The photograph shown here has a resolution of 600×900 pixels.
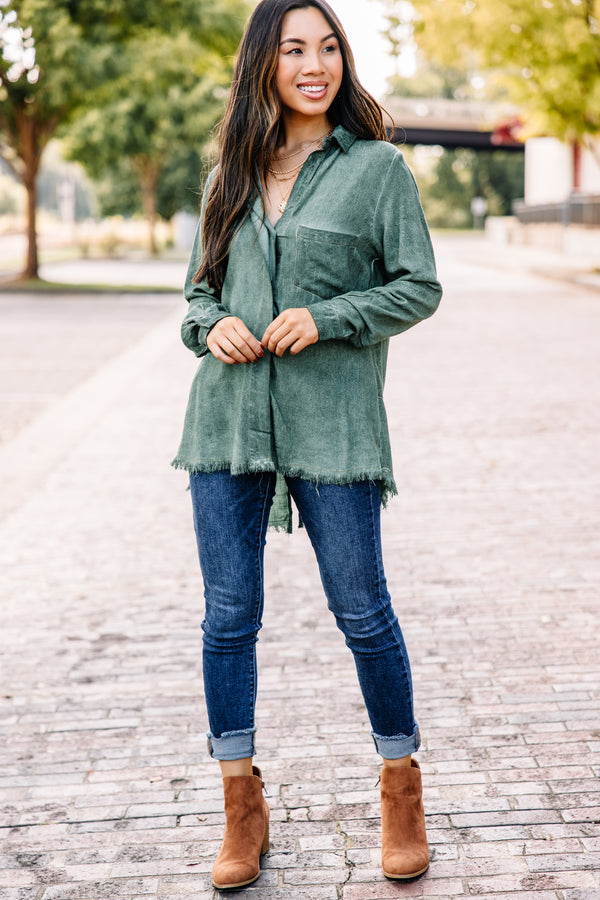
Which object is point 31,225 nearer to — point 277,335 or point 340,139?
point 340,139

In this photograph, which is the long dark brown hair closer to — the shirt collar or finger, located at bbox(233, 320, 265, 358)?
the shirt collar

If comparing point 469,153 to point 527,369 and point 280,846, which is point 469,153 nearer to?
point 527,369

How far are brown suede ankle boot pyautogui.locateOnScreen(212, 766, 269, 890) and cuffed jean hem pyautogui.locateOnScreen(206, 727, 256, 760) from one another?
Answer: 0.05 meters

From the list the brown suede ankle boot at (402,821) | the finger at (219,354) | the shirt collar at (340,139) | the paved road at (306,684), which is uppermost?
the shirt collar at (340,139)

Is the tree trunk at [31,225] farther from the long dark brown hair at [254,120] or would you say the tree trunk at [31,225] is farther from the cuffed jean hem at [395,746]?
the cuffed jean hem at [395,746]

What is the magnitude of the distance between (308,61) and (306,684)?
6.68 feet

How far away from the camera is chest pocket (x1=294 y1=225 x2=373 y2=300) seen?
2.38m

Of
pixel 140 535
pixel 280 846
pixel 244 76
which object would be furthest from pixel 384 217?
pixel 140 535

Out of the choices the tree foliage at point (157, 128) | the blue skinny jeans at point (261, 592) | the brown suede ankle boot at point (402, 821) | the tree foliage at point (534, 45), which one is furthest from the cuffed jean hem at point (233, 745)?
the tree foliage at point (157, 128)

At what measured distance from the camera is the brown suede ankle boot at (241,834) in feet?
8.13

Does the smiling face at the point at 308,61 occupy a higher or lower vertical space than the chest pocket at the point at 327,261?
higher

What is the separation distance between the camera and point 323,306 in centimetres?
235

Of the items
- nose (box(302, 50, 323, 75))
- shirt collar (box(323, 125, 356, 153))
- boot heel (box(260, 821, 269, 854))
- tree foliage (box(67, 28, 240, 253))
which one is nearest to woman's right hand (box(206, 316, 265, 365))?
shirt collar (box(323, 125, 356, 153))

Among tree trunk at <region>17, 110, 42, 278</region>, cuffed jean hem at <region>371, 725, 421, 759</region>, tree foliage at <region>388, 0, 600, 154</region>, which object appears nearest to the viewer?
cuffed jean hem at <region>371, 725, 421, 759</region>
